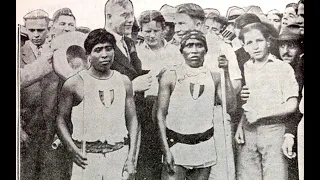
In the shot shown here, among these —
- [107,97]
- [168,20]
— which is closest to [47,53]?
[107,97]

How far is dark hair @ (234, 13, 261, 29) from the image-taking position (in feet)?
2.50

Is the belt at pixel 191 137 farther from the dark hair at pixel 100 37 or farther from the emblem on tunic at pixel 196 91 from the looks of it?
the dark hair at pixel 100 37

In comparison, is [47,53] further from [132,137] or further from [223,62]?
[223,62]

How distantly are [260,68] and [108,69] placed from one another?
299 mm

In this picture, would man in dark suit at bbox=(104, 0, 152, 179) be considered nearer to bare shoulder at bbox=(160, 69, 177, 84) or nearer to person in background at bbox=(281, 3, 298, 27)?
bare shoulder at bbox=(160, 69, 177, 84)

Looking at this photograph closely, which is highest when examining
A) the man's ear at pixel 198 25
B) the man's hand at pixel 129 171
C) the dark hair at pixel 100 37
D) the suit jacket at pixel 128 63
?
the man's ear at pixel 198 25

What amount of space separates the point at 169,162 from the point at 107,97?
0.58 ft

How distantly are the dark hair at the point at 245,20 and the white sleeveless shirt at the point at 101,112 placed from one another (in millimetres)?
251

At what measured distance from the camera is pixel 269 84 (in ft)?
2.47

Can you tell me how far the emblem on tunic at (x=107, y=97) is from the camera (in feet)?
2.55

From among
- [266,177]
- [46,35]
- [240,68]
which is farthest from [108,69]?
[266,177]

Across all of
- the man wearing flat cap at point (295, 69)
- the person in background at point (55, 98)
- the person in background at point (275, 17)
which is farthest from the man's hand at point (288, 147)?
the person in background at point (55, 98)

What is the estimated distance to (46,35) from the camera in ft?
2.61

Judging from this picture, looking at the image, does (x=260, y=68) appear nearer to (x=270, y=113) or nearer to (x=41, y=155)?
(x=270, y=113)
